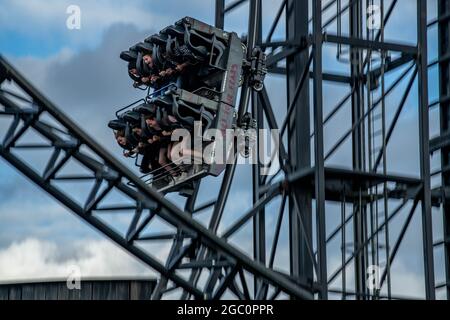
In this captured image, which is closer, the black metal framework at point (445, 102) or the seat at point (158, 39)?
the seat at point (158, 39)

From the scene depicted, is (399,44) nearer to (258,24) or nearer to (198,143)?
(258,24)

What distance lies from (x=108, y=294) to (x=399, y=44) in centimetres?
875

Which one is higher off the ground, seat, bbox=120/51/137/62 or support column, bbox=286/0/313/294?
seat, bbox=120/51/137/62

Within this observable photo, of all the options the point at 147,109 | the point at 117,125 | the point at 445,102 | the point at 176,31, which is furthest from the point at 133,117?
the point at 445,102

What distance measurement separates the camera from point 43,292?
33.0 metres

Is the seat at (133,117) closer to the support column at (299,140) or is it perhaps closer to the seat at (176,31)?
the seat at (176,31)

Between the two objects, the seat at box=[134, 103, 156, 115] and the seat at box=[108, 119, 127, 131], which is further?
the seat at box=[108, 119, 127, 131]

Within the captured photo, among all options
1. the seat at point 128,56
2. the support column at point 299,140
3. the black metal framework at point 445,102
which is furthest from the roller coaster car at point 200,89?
the black metal framework at point 445,102

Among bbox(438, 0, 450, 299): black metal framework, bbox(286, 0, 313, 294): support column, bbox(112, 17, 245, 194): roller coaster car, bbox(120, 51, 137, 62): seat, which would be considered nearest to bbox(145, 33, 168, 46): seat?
bbox(112, 17, 245, 194): roller coaster car

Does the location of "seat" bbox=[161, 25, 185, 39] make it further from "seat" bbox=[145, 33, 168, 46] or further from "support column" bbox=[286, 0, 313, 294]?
"support column" bbox=[286, 0, 313, 294]

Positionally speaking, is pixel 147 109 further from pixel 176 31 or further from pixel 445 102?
pixel 445 102

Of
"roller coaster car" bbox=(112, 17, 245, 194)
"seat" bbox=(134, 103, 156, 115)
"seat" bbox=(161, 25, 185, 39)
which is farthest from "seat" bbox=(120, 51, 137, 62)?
"seat" bbox=(134, 103, 156, 115)

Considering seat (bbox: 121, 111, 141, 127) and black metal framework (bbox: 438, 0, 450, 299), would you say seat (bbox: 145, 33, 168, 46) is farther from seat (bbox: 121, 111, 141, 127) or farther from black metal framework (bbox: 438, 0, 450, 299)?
black metal framework (bbox: 438, 0, 450, 299)
